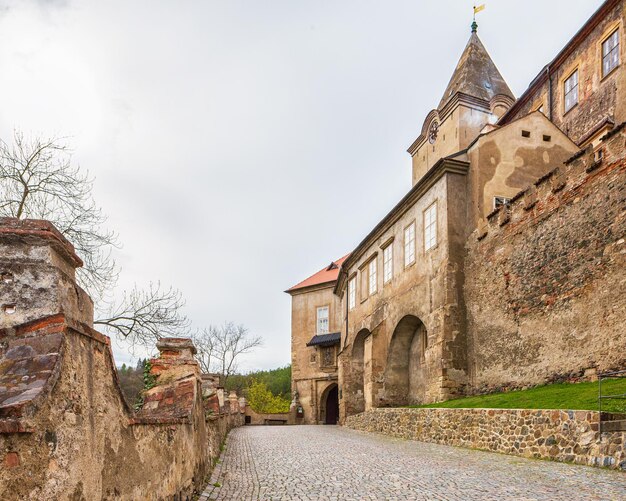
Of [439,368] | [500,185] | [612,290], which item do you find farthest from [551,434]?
[500,185]

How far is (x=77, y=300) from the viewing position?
341 centimetres

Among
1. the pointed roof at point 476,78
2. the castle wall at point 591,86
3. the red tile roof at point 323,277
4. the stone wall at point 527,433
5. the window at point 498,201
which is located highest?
the pointed roof at point 476,78

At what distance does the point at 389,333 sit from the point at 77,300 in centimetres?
2106

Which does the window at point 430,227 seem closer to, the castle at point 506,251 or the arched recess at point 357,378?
the castle at point 506,251

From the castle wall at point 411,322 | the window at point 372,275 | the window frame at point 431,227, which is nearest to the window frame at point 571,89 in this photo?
the castle wall at point 411,322

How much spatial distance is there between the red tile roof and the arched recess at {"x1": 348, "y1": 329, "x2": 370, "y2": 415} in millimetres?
10133

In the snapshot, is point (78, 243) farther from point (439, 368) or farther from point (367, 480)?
point (367, 480)

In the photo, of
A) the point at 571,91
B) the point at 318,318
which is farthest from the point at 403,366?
the point at 318,318

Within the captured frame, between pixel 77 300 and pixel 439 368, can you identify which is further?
pixel 439 368

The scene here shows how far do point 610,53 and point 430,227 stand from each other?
1003 centimetres

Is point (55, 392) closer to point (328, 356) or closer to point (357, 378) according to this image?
point (357, 378)

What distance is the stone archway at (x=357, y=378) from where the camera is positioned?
29078 millimetres

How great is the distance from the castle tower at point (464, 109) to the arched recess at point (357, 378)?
11.0 meters

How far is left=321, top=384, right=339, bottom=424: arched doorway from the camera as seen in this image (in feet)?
124
